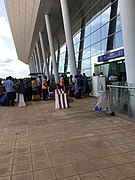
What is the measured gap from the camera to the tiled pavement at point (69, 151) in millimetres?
3307

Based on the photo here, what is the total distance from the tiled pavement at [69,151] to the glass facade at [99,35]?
35.9ft

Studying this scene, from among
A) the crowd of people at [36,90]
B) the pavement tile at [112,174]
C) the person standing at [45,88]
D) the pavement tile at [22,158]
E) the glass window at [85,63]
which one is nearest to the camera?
the pavement tile at [112,174]

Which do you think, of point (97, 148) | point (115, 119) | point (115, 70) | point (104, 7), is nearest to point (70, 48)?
point (115, 70)

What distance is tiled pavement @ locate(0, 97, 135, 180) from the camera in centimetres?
331

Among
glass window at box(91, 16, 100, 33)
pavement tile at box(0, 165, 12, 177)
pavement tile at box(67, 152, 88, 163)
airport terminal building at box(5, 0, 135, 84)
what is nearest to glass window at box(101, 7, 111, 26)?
airport terminal building at box(5, 0, 135, 84)

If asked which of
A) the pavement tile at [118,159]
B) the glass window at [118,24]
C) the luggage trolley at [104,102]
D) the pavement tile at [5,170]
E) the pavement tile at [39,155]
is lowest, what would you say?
the pavement tile at [5,170]

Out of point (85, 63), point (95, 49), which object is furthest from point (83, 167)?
point (85, 63)

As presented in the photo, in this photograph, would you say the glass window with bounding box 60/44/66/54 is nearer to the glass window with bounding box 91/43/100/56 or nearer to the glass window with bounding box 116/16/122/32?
the glass window with bounding box 91/43/100/56

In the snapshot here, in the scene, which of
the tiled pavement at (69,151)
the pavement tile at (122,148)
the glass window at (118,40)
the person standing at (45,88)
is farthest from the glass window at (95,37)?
the pavement tile at (122,148)

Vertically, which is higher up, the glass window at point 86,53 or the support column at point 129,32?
the glass window at point 86,53

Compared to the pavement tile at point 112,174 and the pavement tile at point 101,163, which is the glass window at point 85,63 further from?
the pavement tile at point 112,174

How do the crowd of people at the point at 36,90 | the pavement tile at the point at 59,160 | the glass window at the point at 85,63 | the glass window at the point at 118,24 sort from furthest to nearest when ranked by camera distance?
the glass window at the point at 85,63 → the glass window at the point at 118,24 → the crowd of people at the point at 36,90 → the pavement tile at the point at 59,160

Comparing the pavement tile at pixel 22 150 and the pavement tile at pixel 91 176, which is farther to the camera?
the pavement tile at pixel 22 150

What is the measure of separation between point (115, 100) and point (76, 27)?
20.3 metres
